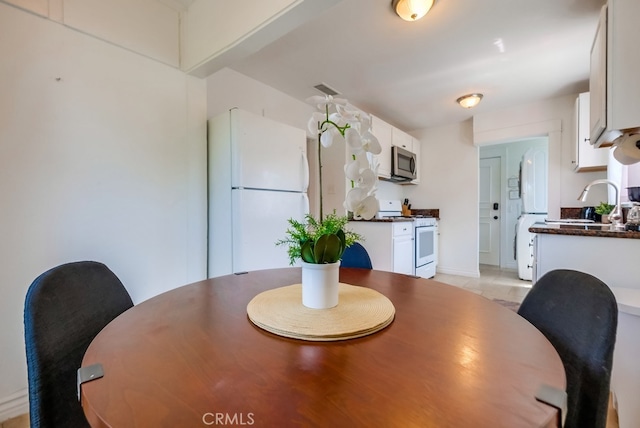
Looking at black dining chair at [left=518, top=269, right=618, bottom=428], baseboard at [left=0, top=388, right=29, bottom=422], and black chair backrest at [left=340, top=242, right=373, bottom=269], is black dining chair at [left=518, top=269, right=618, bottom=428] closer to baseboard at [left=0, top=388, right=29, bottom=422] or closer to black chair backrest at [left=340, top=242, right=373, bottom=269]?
black chair backrest at [left=340, top=242, right=373, bottom=269]

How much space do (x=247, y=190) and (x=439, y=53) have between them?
6.56 ft

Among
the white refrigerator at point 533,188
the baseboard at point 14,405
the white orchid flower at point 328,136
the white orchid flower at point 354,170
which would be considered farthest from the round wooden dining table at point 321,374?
the white refrigerator at point 533,188

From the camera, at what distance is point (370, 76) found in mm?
2850

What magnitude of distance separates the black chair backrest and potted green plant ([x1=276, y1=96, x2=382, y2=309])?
2.92ft

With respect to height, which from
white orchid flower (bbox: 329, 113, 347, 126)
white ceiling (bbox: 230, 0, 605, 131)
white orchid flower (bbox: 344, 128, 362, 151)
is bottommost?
white orchid flower (bbox: 344, 128, 362, 151)

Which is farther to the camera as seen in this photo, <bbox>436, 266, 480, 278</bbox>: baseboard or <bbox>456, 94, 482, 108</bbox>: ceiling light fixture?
<bbox>436, 266, 480, 278</bbox>: baseboard

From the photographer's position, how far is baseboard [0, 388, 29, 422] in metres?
1.41

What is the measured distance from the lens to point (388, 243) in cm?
322

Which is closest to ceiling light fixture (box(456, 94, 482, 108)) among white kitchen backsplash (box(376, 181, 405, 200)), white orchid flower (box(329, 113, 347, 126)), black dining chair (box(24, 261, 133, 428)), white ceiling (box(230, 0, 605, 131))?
white ceiling (box(230, 0, 605, 131))

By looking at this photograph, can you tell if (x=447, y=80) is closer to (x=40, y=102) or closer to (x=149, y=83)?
(x=149, y=83)

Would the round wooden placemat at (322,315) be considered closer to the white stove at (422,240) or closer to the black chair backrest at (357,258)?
the black chair backrest at (357,258)

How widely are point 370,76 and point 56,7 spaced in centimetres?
236

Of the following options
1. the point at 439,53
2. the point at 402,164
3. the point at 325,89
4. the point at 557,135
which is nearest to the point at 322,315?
the point at 439,53

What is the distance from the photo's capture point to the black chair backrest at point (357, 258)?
68.1 inches
